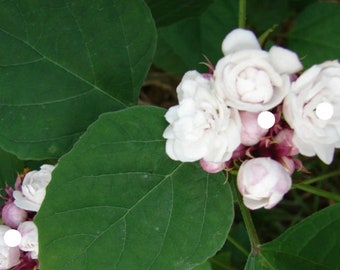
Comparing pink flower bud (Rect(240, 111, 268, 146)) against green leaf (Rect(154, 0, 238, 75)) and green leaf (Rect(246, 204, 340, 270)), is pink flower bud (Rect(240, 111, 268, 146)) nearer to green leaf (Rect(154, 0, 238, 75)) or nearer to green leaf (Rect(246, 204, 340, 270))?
green leaf (Rect(246, 204, 340, 270))

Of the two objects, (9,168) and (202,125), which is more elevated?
(202,125)

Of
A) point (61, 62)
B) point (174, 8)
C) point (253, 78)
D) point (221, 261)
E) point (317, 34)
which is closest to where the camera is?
point (253, 78)

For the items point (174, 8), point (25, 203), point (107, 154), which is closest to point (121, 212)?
point (107, 154)

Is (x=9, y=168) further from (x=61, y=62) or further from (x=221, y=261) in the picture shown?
(x=221, y=261)

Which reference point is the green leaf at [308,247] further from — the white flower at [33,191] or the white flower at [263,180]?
the white flower at [33,191]

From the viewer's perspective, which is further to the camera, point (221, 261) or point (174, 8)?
point (221, 261)

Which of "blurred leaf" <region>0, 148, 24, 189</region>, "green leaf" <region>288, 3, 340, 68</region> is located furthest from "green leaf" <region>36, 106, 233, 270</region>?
"green leaf" <region>288, 3, 340, 68</region>

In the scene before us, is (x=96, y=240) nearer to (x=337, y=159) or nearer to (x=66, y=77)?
(x=66, y=77)
